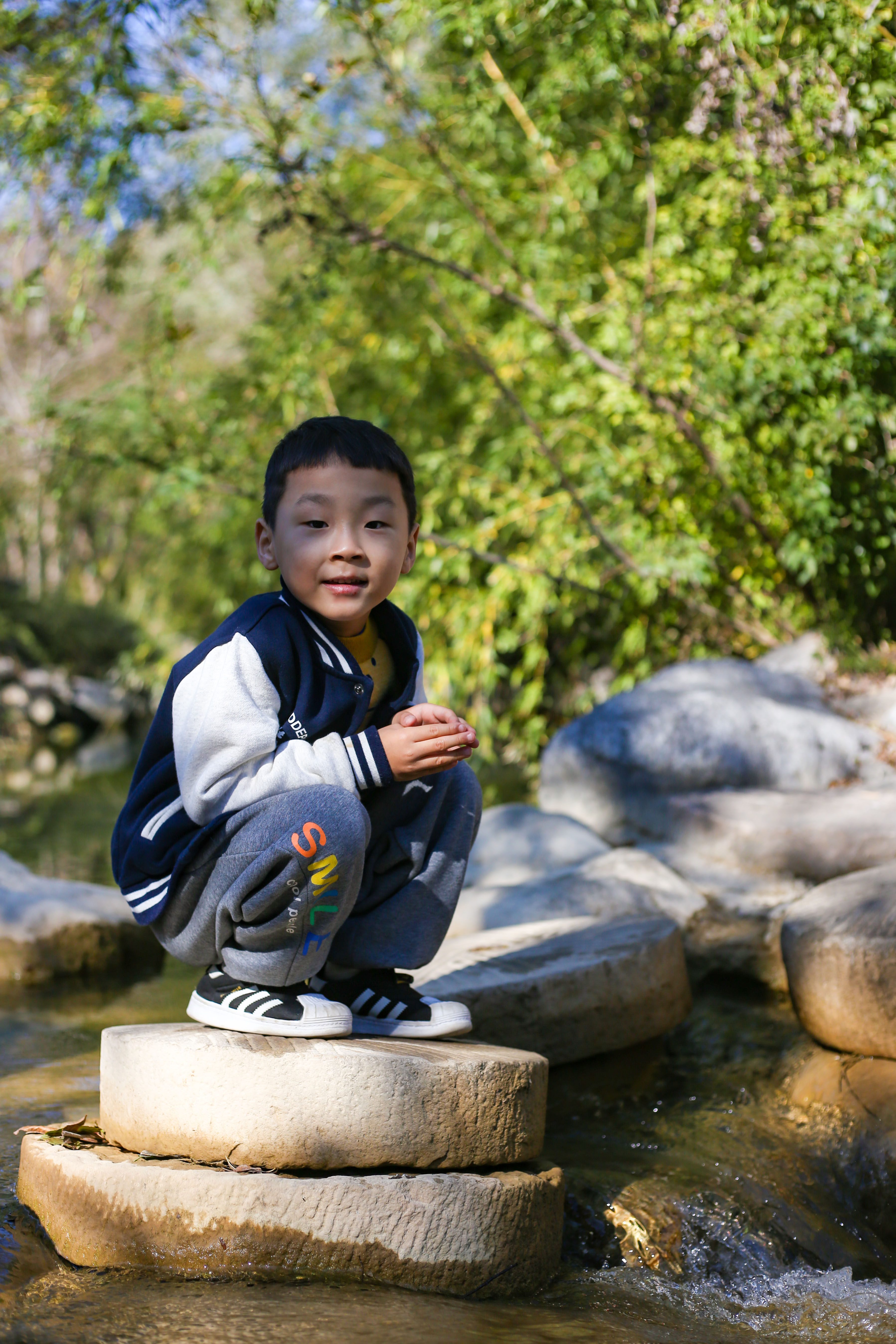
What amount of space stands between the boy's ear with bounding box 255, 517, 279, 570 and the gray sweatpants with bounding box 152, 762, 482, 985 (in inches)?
18.5

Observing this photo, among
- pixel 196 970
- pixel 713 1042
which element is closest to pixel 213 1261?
pixel 713 1042

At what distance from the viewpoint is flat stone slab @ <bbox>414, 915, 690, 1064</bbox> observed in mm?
2668

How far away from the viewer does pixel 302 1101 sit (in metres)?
1.74

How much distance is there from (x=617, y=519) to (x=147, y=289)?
160 inches

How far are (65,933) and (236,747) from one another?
6.90 feet

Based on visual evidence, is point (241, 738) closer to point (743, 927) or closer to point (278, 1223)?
point (278, 1223)

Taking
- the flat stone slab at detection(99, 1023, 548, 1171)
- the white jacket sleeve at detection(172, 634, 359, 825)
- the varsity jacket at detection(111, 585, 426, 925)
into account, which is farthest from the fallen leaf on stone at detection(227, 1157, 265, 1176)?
the white jacket sleeve at detection(172, 634, 359, 825)

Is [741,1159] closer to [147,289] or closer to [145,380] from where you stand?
[145,380]

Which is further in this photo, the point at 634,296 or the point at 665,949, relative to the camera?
the point at 634,296

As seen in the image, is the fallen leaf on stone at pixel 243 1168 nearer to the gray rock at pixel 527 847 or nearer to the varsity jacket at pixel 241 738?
the varsity jacket at pixel 241 738

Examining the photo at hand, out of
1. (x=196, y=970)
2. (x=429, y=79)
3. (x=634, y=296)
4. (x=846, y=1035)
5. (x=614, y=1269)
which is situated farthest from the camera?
(x=429, y=79)

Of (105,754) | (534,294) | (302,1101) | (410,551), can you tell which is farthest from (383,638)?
(105,754)

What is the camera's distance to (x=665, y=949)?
2.87 m

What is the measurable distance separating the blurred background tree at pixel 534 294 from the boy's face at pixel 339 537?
9.96 ft
